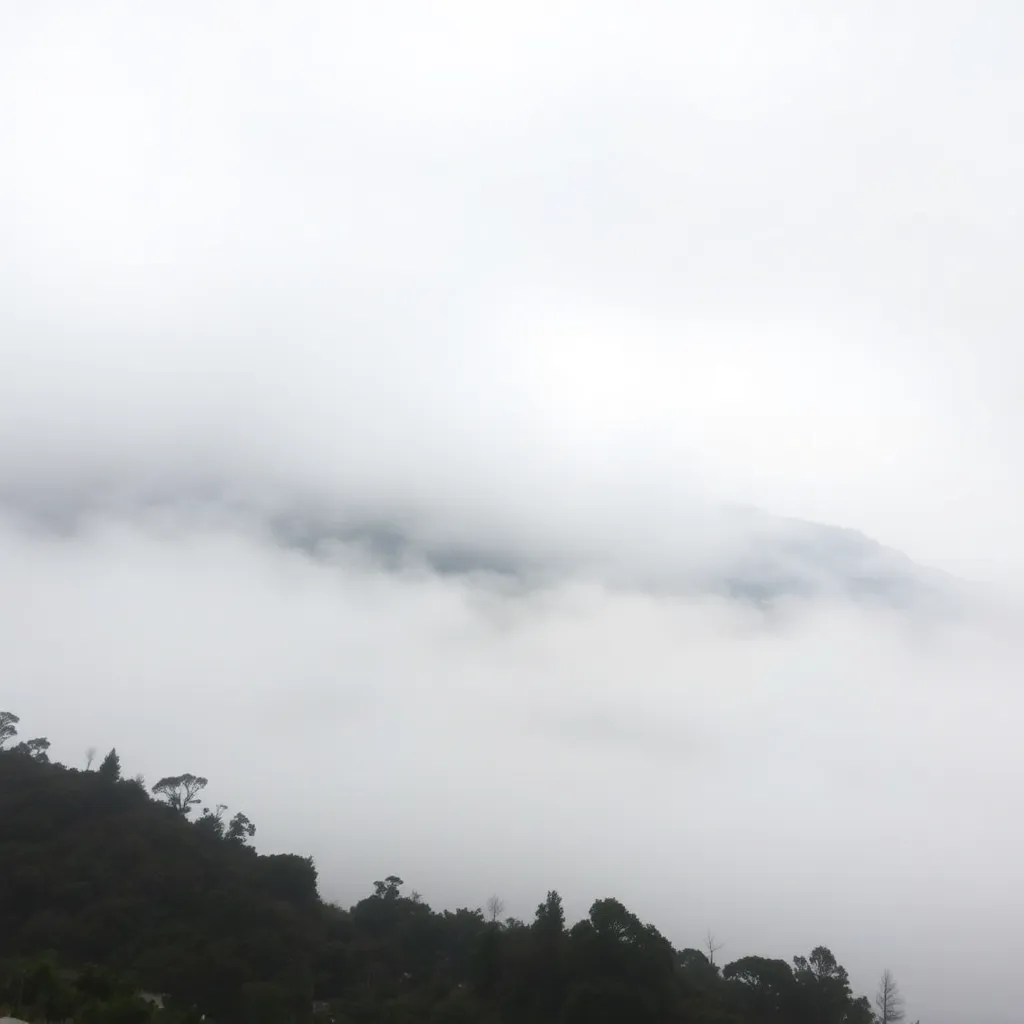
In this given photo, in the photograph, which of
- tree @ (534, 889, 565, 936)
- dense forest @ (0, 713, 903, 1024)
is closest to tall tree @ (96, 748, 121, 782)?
dense forest @ (0, 713, 903, 1024)

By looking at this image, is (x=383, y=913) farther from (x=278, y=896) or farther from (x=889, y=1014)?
(x=889, y=1014)

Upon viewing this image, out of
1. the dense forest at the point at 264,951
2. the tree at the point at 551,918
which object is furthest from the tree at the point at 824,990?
the tree at the point at 551,918

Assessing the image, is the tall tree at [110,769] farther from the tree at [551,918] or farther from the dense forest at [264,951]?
the tree at [551,918]

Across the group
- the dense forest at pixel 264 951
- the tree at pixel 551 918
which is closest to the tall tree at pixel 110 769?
the dense forest at pixel 264 951

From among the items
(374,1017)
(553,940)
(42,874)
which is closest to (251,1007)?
(374,1017)

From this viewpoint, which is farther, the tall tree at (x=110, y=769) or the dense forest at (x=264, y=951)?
the tall tree at (x=110, y=769)

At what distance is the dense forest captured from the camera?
5675cm

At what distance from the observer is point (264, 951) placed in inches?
2601

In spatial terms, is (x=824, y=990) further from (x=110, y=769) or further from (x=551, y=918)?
(x=110, y=769)

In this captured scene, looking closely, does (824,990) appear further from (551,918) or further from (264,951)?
(264,951)

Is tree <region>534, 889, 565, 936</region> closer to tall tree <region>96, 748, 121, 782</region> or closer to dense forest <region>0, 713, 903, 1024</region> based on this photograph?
dense forest <region>0, 713, 903, 1024</region>

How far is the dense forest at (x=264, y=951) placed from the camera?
186ft

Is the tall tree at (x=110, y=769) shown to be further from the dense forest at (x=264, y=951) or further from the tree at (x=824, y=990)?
the tree at (x=824, y=990)

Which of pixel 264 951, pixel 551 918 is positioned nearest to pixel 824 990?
pixel 551 918
